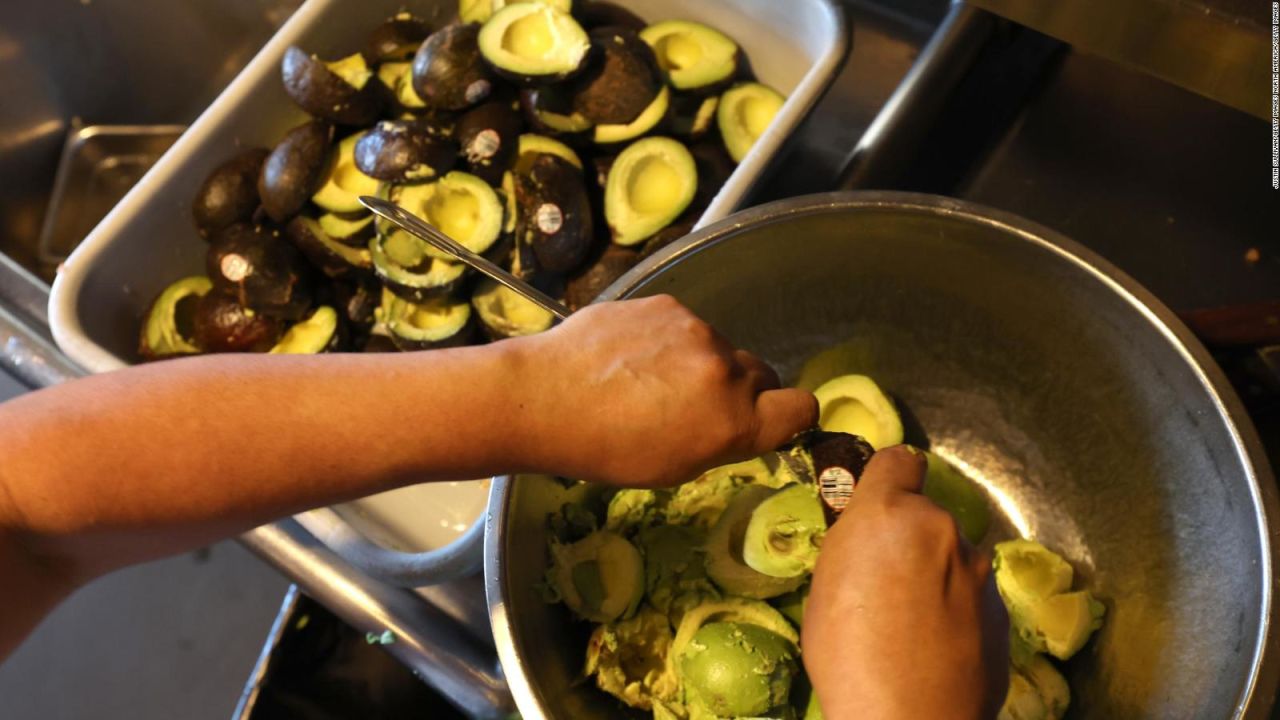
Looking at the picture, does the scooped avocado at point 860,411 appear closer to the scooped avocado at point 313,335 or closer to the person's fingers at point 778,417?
the person's fingers at point 778,417

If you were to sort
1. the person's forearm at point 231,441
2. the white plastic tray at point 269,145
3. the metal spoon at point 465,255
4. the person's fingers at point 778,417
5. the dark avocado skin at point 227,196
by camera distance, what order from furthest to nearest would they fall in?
the dark avocado skin at point 227,196 → the white plastic tray at point 269,145 → the metal spoon at point 465,255 → the person's fingers at point 778,417 → the person's forearm at point 231,441

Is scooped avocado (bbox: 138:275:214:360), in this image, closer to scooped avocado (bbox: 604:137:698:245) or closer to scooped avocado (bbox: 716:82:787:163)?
scooped avocado (bbox: 604:137:698:245)

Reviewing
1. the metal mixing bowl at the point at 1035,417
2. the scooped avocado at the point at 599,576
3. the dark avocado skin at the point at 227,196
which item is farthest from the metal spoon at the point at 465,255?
the dark avocado skin at the point at 227,196

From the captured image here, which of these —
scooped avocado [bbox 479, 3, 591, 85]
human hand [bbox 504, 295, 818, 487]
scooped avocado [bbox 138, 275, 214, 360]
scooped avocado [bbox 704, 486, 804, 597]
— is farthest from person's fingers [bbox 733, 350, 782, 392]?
scooped avocado [bbox 138, 275, 214, 360]

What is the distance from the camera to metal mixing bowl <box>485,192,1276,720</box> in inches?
23.0

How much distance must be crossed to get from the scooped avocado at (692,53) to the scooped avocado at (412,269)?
33 cm

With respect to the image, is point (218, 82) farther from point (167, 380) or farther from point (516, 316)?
point (167, 380)

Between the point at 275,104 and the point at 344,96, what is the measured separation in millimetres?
112

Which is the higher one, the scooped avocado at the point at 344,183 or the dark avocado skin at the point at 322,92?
the dark avocado skin at the point at 322,92

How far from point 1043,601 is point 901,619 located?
10.5 inches

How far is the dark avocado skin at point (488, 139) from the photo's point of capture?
0.93m

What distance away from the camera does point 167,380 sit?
0.48 m

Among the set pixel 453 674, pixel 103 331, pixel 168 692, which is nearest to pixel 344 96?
pixel 103 331

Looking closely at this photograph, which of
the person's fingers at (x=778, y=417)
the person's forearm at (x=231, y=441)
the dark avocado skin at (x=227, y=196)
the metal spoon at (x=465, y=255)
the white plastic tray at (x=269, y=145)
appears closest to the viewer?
the person's forearm at (x=231, y=441)
